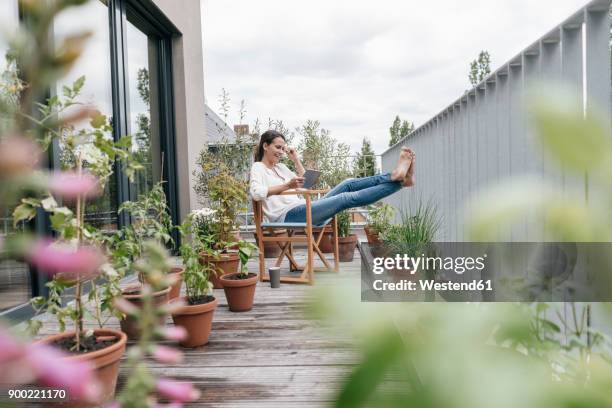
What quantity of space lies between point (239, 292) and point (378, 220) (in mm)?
2747

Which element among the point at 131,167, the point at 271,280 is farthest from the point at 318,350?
the point at 271,280

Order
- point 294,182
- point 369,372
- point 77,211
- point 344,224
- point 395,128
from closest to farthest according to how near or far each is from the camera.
Answer: point 369,372 → point 77,211 → point 294,182 → point 344,224 → point 395,128

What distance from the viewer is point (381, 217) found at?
5230 mm

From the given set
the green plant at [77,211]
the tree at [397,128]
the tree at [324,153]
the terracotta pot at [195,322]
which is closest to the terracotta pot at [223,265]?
the terracotta pot at [195,322]

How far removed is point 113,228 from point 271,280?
4.51 feet

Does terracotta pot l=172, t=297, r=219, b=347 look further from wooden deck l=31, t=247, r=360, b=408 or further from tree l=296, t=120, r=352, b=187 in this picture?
tree l=296, t=120, r=352, b=187

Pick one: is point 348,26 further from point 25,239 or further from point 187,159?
point 25,239

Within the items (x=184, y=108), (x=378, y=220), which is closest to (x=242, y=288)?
(x=378, y=220)

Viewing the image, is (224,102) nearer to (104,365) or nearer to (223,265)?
(223,265)

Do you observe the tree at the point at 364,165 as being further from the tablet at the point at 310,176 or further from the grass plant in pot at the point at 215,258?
the grass plant in pot at the point at 215,258

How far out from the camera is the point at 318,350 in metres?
2.06

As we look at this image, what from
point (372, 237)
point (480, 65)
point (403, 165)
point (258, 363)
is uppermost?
point (480, 65)

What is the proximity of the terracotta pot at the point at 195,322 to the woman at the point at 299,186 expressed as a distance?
1418 mm

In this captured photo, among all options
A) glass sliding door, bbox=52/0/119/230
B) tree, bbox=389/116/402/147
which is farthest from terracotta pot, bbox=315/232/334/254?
tree, bbox=389/116/402/147
